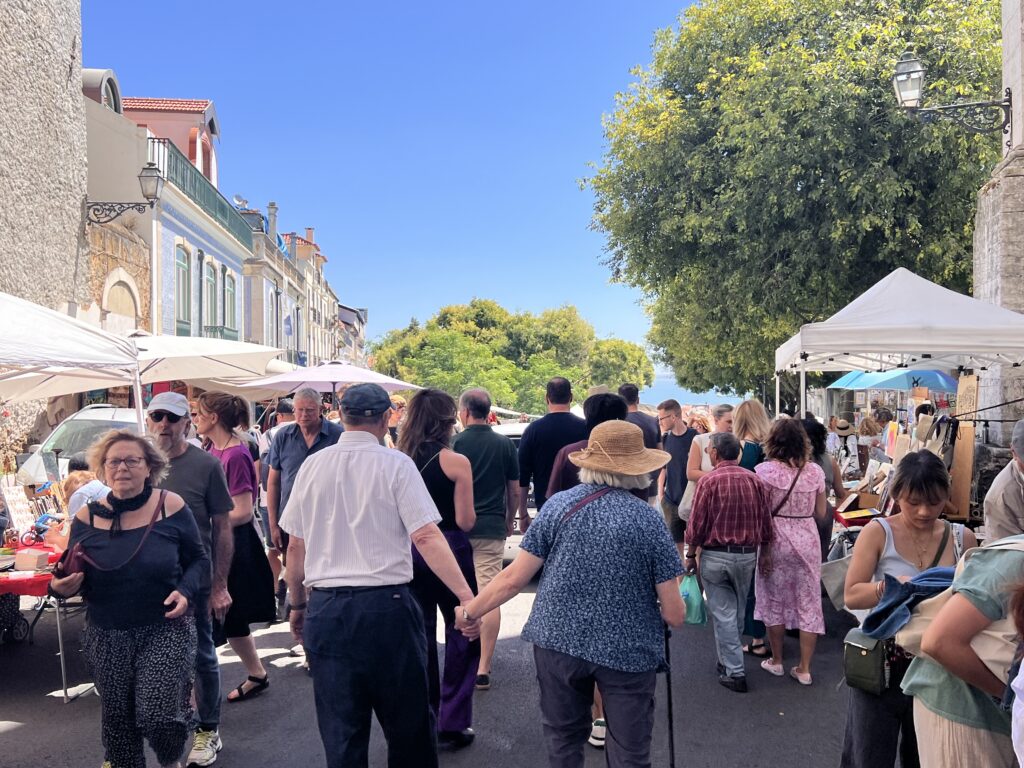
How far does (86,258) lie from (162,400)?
1148 centimetres

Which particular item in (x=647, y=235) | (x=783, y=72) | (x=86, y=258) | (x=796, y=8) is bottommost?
(x=86, y=258)

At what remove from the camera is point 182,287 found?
1981cm

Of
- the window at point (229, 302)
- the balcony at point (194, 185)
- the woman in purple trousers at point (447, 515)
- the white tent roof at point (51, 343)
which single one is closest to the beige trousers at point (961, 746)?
the woman in purple trousers at point (447, 515)

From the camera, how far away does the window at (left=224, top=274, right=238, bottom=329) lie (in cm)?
2489

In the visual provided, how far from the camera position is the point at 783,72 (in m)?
15.1

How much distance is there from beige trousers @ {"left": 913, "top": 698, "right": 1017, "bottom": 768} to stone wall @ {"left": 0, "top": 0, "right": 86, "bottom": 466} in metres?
11.7

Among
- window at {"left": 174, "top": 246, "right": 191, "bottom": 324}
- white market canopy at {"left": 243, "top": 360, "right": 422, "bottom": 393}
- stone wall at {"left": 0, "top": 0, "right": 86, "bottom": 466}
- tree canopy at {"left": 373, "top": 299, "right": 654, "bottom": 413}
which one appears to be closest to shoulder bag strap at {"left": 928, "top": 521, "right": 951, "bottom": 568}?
white market canopy at {"left": 243, "top": 360, "right": 422, "bottom": 393}

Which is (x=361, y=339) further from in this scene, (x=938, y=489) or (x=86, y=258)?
(x=938, y=489)

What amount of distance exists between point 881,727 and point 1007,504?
1.70 m

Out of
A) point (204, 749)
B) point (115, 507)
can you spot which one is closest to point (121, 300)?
point (204, 749)

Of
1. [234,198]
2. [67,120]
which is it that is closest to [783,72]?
[67,120]

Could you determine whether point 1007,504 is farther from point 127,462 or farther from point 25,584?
point 25,584

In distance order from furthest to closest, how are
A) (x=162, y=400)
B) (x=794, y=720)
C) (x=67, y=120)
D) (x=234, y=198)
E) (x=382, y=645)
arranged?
(x=234, y=198) → (x=67, y=120) → (x=794, y=720) → (x=162, y=400) → (x=382, y=645)

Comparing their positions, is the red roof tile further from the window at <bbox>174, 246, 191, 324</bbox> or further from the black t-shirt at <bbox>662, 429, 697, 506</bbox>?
the black t-shirt at <bbox>662, 429, 697, 506</bbox>
